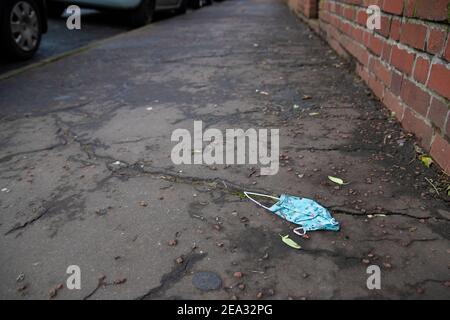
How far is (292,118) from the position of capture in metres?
2.81

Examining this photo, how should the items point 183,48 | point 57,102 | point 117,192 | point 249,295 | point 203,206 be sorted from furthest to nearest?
point 183,48, point 57,102, point 117,192, point 203,206, point 249,295

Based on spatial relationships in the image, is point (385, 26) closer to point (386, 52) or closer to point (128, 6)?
point (386, 52)

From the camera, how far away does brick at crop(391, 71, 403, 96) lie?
252 centimetres

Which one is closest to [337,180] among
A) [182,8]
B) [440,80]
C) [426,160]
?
[426,160]

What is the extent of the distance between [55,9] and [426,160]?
25.8 feet

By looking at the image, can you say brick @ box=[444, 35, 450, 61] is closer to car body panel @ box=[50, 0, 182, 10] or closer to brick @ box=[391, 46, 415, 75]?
brick @ box=[391, 46, 415, 75]

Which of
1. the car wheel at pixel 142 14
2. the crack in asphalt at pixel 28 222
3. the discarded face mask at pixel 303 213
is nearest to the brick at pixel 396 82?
the discarded face mask at pixel 303 213

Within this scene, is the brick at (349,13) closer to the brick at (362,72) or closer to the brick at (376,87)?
the brick at (362,72)

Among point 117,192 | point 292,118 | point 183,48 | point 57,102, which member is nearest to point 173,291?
point 117,192

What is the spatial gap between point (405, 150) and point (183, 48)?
3965 mm

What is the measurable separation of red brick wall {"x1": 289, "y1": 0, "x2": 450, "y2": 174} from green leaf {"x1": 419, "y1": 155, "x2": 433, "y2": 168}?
3cm

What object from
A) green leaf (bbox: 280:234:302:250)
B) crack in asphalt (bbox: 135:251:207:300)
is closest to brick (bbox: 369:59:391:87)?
green leaf (bbox: 280:234:302:250)

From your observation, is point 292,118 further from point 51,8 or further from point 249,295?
point 51,8

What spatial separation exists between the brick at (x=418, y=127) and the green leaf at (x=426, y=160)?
0.06 meters
